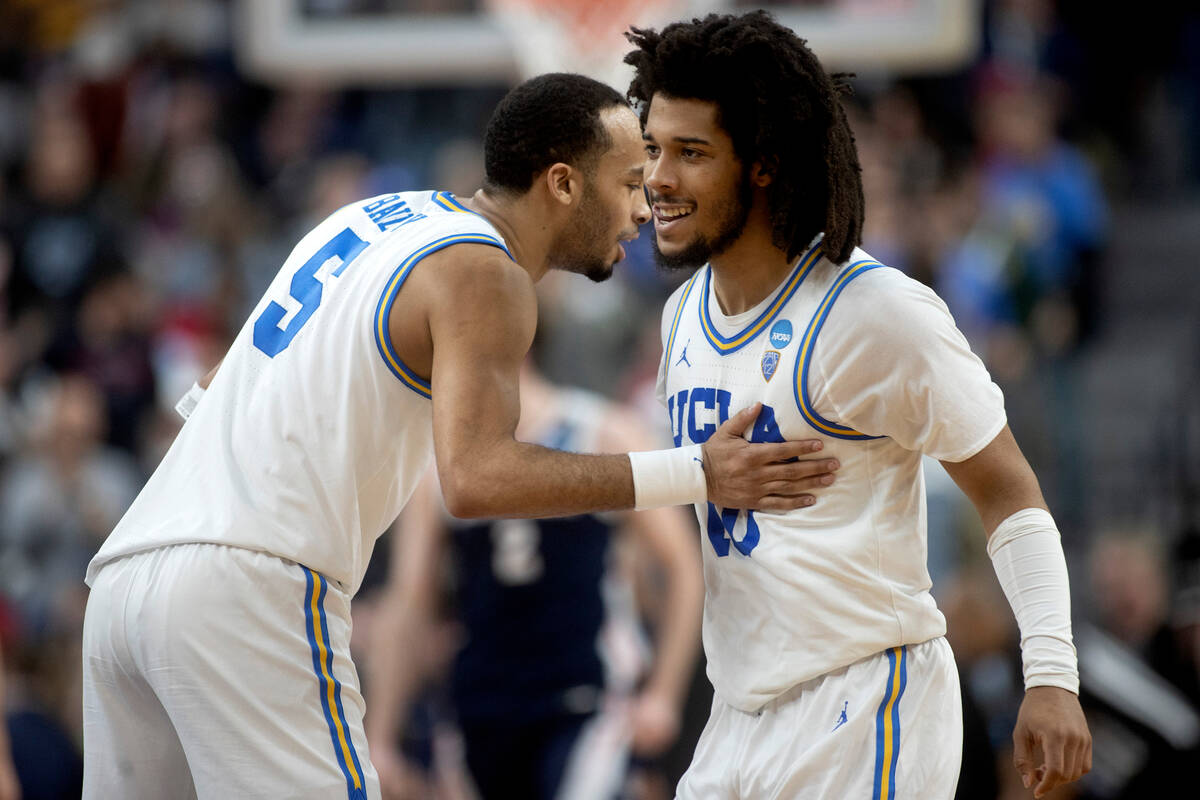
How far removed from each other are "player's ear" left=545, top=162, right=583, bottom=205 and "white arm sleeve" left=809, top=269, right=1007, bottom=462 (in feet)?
2.68

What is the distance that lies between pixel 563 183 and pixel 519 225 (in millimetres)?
158

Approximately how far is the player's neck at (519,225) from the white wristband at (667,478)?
0.70 meters

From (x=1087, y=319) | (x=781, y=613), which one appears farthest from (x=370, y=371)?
(x=1087, y=319)

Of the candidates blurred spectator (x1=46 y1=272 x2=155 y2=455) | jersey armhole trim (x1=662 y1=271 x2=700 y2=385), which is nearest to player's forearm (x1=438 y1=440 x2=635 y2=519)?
jersey armhole trim (x1=662 y1=271 x2=700 y2=385)

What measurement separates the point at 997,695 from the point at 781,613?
10.8 feet

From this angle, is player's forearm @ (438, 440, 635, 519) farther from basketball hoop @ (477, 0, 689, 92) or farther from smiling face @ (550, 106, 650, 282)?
basketball hoop @ (477, 0, 689, 92)

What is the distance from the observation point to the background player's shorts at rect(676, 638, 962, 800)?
330 cm

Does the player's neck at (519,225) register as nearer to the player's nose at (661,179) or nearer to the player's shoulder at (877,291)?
the player's nose at (661,179)

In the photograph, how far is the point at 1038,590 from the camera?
3309 millimetres

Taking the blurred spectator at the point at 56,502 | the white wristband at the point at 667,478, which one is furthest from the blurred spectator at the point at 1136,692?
the blurred spectator at the point at 56,502

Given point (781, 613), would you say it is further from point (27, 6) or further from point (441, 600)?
point (27, 6)

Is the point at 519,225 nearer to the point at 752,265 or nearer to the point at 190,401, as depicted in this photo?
the point at 752,265

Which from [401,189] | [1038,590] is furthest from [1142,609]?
[401,189]

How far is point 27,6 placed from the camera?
12250 millimetres
